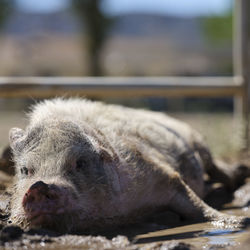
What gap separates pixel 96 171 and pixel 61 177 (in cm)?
42

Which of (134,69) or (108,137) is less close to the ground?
(108,137)

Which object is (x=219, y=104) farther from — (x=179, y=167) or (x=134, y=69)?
(x=179, y=167)

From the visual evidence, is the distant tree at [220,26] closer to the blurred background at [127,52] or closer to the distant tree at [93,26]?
the blurred background at [127,52]

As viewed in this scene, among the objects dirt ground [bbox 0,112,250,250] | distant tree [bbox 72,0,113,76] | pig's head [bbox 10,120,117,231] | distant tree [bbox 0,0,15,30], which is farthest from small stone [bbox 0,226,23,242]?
distant tree [bbox 0,0,15,30]

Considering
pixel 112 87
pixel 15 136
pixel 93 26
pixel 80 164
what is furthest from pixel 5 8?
pixel 80 164

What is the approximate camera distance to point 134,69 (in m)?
44.0

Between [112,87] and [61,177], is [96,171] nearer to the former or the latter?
[61,177]

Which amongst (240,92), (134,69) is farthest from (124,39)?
(240,92)

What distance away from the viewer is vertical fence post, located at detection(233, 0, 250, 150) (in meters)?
9.99

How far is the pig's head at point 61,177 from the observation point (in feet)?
15.7

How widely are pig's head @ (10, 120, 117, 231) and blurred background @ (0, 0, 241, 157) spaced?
71.9 inches

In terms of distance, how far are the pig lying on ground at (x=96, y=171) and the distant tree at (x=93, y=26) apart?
22510 mm

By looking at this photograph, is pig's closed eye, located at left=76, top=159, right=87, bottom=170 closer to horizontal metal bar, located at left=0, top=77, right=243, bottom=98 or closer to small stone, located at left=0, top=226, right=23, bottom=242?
small stone, located at left=0, top=226, right=23, bottom=242

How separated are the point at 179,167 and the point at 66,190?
7.15ft
